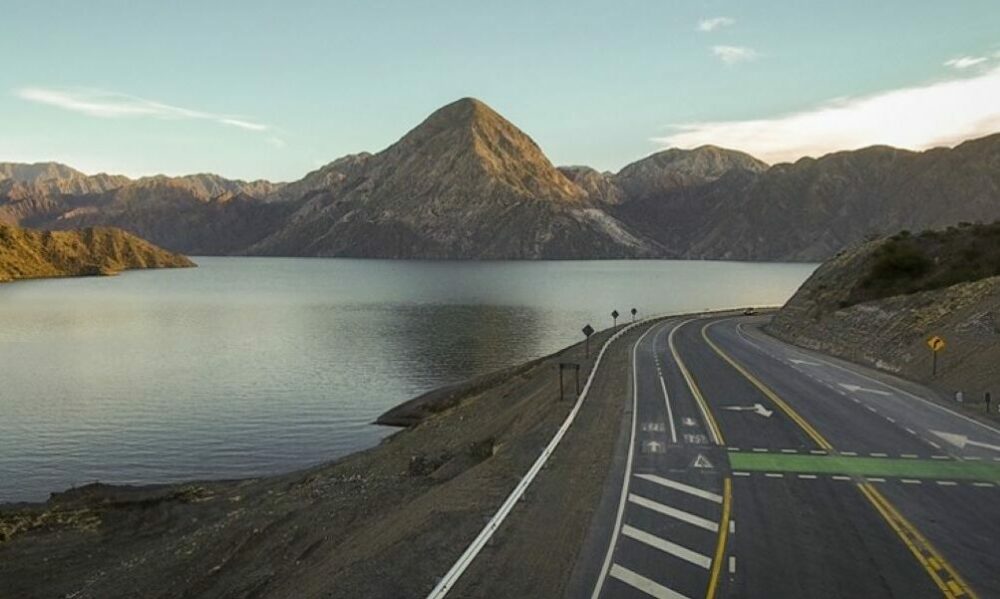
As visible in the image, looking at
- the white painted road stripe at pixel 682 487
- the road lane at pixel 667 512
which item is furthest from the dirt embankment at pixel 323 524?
the white painted road stripe at pixel 682 487

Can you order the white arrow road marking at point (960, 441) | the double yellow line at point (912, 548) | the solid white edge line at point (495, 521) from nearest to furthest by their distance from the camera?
the solid white edge line at point (495, 521) → the double yellow line at point (912, 548) → the white arrow road marking at point (960, 441)

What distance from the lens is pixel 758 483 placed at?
2006 cm

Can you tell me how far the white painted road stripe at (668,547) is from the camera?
14.7 m

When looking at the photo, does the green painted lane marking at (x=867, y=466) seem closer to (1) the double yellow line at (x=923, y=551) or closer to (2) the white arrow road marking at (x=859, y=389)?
(1) the double yellow line at (x=923, y=551)

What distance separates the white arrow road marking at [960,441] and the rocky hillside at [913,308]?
888 centimetres

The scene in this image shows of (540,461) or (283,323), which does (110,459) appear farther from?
(283,323)

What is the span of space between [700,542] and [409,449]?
19.2 m

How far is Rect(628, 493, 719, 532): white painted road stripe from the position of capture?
54.9 ft

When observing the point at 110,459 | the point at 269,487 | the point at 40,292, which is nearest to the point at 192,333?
the point at 110,459

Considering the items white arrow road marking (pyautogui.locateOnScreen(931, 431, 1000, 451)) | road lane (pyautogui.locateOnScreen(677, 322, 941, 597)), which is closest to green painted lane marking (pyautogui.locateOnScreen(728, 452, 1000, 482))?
road lane (pyautogui.locateOnScreen(677, 322, 941, 597))

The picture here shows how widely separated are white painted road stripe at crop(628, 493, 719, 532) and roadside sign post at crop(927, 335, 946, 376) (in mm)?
25938

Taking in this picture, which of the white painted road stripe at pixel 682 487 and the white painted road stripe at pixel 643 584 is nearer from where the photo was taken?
the white painted road stripe at pixel 643 584

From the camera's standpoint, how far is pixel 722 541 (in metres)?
15.7

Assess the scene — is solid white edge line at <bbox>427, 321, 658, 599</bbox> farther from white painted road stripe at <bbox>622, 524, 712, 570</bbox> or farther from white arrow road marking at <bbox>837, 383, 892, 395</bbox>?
white arrow road marking at <bbox>837, 383, 892, 395</bbox>
